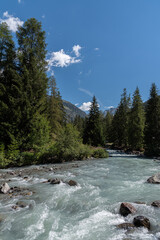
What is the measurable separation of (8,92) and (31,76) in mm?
3881

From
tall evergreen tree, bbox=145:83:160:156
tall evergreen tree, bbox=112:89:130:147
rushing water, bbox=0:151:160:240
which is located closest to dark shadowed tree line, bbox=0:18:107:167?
rushing water, bbox=0:151:160:240

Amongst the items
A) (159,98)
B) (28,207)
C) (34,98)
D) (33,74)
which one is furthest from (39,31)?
(159,98)

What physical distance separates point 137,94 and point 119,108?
9.11 m

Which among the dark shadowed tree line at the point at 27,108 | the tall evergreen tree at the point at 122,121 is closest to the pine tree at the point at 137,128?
the tall evergreen tree at the point at 122,121

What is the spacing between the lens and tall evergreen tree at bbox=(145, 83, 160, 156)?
26694mm

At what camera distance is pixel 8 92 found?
18.4 metres

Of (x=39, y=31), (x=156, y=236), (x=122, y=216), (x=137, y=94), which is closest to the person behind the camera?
(x=156, y=236)

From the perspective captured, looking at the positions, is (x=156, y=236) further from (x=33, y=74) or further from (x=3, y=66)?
(x=3, y=66)

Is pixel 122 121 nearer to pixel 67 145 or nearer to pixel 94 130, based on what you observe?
pixel 94 130

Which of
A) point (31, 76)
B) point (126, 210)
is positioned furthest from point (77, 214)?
point (31, 76)

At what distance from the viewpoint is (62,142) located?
19.0 meters

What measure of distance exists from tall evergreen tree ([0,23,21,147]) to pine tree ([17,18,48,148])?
84 cm

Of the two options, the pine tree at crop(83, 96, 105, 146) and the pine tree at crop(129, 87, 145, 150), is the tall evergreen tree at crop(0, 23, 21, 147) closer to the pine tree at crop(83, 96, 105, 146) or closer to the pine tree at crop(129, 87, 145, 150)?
the pine tree at crop(83, 96, 105, 146)

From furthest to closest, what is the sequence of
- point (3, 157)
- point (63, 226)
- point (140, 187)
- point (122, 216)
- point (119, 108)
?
1. point (119, 108)
2. point (3, 157)
3. point (140, 187)
4. point (122, 216)
5. point (63, 226)
